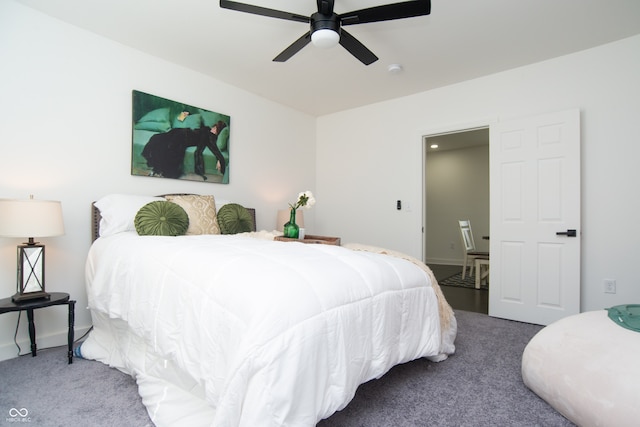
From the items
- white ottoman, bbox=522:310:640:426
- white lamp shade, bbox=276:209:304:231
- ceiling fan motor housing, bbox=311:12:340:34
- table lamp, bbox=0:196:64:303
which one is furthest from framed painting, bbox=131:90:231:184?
white ottoman, bbox=522:310:640:426

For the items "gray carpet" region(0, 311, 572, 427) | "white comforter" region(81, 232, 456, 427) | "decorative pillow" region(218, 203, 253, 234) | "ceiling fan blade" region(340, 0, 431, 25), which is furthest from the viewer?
"decorative pillow" region(218, 203, 253, 234)

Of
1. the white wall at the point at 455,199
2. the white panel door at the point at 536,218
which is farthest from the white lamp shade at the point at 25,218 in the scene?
the white wall at the point at 455,199

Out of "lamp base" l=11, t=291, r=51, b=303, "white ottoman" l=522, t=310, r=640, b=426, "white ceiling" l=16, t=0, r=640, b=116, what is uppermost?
"white ceiling" l=16, t=0, r=640, b=116

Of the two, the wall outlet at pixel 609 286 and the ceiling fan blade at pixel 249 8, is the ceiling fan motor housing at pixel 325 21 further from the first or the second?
the wall outlet at pixel 609 286

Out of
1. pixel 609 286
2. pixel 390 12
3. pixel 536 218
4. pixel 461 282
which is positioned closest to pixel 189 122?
pixel 390 12

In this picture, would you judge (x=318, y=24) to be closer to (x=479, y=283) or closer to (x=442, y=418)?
(x=442, y=418)

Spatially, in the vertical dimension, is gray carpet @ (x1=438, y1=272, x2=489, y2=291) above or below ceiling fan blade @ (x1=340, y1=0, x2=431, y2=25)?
below

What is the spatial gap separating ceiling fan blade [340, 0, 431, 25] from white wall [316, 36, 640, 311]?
1.56m

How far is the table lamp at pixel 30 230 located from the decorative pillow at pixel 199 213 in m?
0.89

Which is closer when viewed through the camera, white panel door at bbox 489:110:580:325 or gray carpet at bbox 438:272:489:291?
white panel door at bbox 489:110:580:325

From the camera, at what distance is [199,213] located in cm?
296

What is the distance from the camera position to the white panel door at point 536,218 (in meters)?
3.01

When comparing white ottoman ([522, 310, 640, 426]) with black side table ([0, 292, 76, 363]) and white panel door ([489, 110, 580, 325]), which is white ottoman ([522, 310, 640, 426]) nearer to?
white panel door ([489, 110, 580, 325])

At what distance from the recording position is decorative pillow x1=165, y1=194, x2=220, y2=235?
2.89 meters
